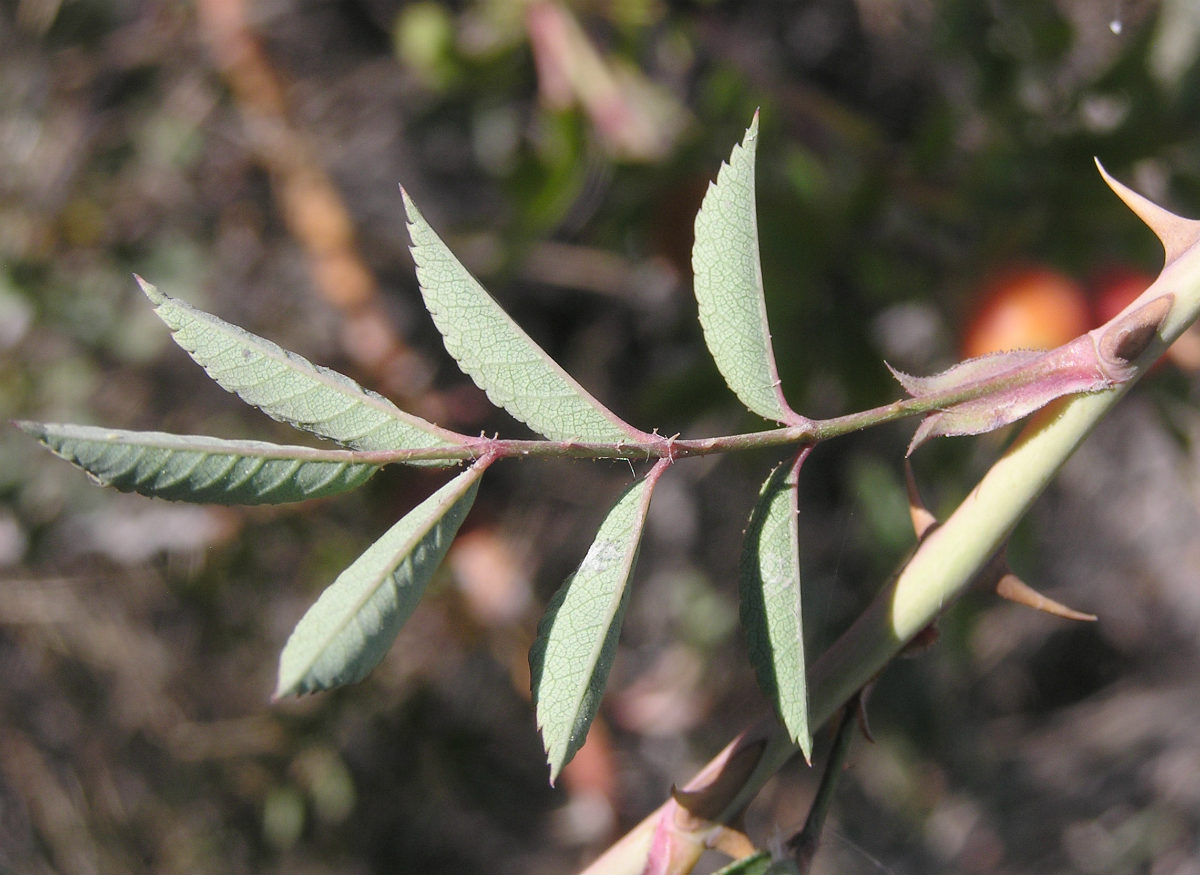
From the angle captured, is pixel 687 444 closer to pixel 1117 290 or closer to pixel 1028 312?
pixel 1028 312

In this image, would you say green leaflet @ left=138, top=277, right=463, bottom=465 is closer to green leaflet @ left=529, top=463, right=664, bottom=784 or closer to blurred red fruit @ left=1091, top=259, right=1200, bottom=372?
green leaflet @ left=529, top=463, right=664, bottom=784

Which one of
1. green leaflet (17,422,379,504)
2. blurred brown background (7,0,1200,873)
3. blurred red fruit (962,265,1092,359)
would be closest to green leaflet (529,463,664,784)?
green leaflet (17,422,379,504)

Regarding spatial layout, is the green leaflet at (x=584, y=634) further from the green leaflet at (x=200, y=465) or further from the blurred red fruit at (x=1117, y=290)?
the blurred red fruit at (x=1117, y=290)

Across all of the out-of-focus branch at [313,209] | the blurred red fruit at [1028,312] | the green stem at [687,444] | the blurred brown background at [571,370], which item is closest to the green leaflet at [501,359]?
the green stem at [687,444]

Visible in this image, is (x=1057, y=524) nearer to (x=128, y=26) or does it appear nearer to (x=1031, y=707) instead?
(x=1031, y=707)

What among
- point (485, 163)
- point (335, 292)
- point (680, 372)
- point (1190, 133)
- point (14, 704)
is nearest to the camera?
point (1190, 133)

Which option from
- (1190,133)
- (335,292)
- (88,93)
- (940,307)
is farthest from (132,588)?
(1190,133)

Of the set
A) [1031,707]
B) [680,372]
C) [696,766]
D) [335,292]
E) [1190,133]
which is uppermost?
[1190,133]
